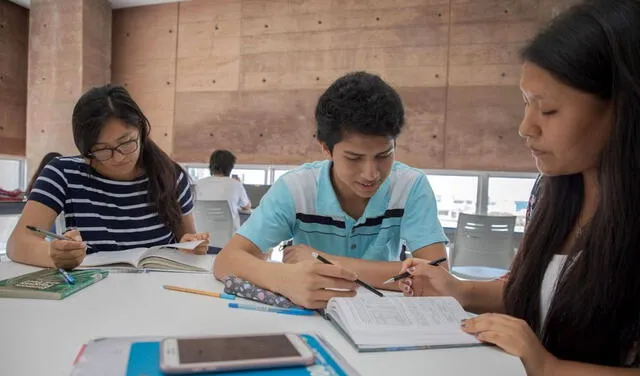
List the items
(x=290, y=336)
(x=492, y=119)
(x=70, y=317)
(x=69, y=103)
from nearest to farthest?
(x=290, y=336) < (x=70, y=317) < (x=492, y=119) < (x=69, y=103)

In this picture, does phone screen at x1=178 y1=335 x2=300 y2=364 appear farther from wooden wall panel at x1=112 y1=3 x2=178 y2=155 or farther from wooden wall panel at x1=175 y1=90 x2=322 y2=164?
wooden wall panel at x1=112 y1=3 x2=178 y2=155

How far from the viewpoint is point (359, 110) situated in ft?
4.10

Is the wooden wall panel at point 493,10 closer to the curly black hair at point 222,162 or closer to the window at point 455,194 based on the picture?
the window at point 455,194

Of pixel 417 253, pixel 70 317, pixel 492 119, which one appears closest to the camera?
pixel 70 317

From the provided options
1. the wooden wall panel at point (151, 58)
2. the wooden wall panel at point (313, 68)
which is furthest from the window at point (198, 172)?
the wooden wall panel at point (151, 58)

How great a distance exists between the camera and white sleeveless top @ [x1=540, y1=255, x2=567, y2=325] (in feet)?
3.01

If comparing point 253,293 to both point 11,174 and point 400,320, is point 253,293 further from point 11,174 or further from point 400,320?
point 11,174

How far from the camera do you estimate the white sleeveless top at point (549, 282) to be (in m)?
0.92

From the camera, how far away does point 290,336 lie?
0.68 meters

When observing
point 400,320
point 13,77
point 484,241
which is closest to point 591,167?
point 400,320

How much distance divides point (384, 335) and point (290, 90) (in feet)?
14.8

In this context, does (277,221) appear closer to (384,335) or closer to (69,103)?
(384,335)

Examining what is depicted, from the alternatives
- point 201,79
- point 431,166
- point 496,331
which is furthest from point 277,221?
point 201,79

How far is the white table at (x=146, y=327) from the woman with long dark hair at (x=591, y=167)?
0.43 ft
